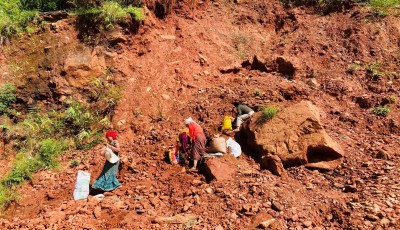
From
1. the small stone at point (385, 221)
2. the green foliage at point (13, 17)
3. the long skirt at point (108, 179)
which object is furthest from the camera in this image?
the green foliage at point (13, 17)

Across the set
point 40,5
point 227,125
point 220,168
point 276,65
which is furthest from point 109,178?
point 40,5

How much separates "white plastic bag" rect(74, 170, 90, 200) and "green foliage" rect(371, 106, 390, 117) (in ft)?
18.3

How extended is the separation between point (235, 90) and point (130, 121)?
2.42 metres

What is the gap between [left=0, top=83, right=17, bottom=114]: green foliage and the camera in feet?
22.3

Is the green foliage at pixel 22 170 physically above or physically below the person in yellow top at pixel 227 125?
below

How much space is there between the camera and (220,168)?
16.5 ft

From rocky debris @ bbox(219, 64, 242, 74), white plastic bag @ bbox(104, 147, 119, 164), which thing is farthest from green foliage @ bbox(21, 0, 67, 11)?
white plastic bag @ bbox(104, 147, 119, 164)

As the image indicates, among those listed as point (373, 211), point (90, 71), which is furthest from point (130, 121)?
point (373, 211)

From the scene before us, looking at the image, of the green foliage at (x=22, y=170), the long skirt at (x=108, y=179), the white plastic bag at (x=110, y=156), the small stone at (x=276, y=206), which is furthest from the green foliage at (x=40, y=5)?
the small stone at (x=276, y=206)

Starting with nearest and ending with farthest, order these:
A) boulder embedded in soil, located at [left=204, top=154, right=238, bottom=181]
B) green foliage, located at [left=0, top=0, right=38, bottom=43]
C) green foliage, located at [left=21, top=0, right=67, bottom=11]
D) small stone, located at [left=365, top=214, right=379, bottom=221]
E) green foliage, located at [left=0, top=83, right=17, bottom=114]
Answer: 1. small stone, located at [left=365, top=214, right=379, bottom=221]
2. boulder embedded in soil, located at [left=204, top=154, right=238, bottom=181]
3. green foliage, located at [left=0, top=83, right=17, bottom=114]
4. green foliage, located at [left=0, top=0, right=38, bottom=43]
5. green foliage, located at [left=21, top=0, right=67, bottom=11]

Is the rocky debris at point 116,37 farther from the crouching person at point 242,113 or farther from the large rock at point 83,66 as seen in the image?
the crouching person at point 242,113

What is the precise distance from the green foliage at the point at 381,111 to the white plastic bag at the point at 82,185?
5566mm

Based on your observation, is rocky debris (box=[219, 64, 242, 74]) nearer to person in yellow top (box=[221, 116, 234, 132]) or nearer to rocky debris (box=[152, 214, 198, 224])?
person in yellow top (box=[221, 116, 234, 132])

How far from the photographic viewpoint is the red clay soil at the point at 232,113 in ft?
13.8
